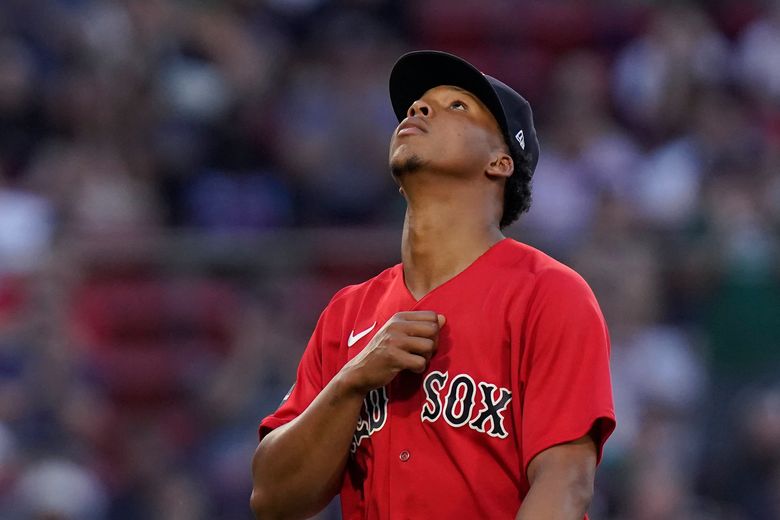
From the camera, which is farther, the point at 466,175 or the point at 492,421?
the point at 466,175

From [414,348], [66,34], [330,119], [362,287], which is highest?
[66,34]

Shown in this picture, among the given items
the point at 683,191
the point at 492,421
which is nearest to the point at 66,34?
the point at 683,191

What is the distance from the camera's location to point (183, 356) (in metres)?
7.12

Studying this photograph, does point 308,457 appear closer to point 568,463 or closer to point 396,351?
point 396,351

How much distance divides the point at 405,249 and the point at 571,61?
21.2ft

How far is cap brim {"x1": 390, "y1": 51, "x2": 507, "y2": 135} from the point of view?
128 inches

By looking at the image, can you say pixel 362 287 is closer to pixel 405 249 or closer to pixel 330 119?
pixel 405 249

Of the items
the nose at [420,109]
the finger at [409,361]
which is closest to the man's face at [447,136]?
the nose at [420,109]

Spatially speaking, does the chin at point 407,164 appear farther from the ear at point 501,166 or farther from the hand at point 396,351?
the hand at point 396,351

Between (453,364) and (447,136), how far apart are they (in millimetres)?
555

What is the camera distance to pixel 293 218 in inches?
323

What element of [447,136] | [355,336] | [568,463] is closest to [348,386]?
[355,336]

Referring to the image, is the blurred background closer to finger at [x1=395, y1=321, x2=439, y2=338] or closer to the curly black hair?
the curly black hair

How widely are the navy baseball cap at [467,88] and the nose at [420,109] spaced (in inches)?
3.7
